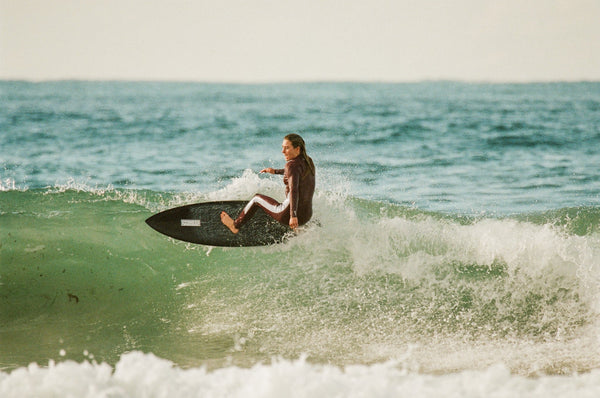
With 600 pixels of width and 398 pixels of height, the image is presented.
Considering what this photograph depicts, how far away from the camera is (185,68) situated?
875 centimetres

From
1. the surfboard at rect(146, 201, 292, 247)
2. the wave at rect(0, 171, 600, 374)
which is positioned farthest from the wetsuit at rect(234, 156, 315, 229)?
the wave at rect(0, 171, 600, 374)

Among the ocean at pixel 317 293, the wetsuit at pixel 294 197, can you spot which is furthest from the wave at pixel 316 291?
the wetsuit at pixel 294 197

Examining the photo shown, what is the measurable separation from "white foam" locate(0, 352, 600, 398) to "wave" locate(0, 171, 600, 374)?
19.4 inches

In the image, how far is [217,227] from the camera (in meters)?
4.54

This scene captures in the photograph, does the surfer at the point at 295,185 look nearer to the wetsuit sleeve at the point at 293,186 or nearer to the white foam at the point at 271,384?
the wetsuit sleeve at the point at 293,186

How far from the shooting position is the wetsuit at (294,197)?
398 cm

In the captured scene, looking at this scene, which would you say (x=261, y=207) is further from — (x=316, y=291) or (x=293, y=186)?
(x=316, y=291)

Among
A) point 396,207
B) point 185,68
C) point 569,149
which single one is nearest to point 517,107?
point 569,149

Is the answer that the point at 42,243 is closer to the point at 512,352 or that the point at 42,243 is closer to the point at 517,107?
the point at 512,352

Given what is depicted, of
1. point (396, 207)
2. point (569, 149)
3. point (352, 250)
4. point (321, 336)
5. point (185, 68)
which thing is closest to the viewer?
point (321, 336)

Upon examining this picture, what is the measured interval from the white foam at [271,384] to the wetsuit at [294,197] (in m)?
1.33

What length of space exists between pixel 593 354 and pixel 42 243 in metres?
4.35

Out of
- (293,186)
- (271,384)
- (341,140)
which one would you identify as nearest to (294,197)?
(293,186)

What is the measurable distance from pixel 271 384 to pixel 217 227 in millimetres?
1909
